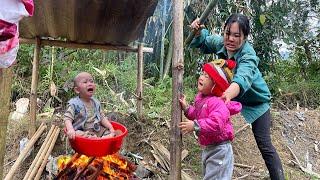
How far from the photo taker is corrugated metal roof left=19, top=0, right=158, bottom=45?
379 cm

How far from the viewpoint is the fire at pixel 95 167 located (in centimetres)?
391

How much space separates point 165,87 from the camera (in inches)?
296

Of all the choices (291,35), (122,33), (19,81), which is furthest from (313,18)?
(19,81)

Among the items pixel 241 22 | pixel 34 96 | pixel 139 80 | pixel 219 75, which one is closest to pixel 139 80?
pixel 139 80

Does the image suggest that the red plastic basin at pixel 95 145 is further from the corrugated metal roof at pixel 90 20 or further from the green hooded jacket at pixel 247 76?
the corrugated metal roof at pixel 90 20

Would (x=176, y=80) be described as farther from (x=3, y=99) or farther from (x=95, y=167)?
(x=95, y=167)

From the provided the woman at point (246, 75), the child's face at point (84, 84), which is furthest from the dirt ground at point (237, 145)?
the child's face at point (84, 84)

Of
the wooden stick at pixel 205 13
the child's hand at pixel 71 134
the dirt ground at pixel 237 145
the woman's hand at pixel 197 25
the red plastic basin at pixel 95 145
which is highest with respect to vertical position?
the wooden stick at pixel 205 13

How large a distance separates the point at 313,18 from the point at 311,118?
139 inches

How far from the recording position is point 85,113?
394 cm

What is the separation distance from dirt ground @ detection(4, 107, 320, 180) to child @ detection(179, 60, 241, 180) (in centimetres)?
147

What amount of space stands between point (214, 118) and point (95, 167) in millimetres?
1602

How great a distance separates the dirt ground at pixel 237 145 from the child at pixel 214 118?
1.47 metres

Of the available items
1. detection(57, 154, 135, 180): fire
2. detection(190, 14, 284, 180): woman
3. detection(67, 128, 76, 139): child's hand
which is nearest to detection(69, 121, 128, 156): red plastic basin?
detection(67, 128, 76, 139): child's hand
